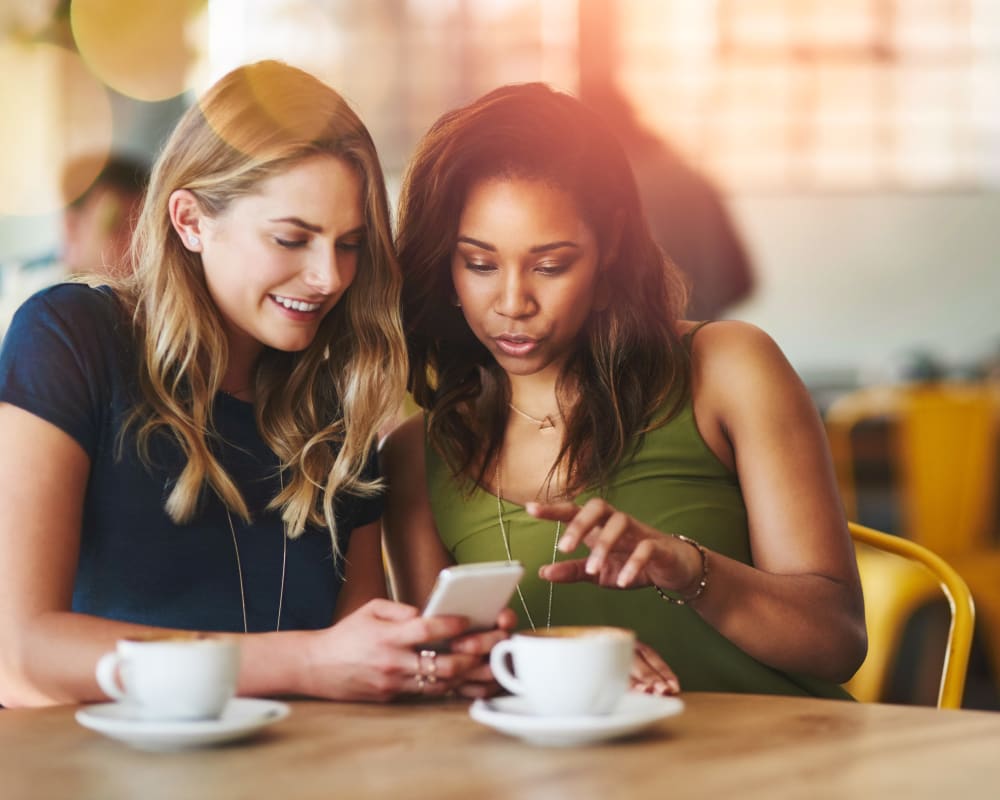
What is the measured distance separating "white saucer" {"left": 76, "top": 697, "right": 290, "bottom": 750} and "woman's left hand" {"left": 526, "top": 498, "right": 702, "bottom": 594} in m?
0.27

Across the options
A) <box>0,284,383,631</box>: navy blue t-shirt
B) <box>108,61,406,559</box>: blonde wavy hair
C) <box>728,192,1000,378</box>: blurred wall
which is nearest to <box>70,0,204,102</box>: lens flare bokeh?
<box>728,192,1000,378</box>: blurred wall

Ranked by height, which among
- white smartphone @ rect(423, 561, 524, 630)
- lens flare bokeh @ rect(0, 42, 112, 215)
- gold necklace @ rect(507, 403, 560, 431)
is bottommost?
white smartphone @ rect(423, 561, 524, 630)

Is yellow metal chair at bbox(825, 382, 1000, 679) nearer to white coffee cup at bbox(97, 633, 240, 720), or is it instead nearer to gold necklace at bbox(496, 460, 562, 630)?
gold necklace at bbox(496, 460, 562, 630)

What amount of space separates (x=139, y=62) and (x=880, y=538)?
3.66m

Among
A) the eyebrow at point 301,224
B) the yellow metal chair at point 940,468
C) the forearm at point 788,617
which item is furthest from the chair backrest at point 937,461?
the eyebrow at point 301,224

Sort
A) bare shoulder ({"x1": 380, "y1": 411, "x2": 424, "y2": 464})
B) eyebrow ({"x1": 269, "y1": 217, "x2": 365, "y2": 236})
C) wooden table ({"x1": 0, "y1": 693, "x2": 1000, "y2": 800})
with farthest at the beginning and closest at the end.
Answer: bare shoulder ({"x1": 380, "y1": 411, "x2": 424, "y2": 464}), eyebrow ({"x1": 269, "y1": 217, "x2": 365, "y2": 236}), wooden table ({"x1": 0, "y1": 693, "x2": 1000, "y2": 800})

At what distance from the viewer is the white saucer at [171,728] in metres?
0.84

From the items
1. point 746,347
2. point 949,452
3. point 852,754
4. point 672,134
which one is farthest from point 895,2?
point 852,754

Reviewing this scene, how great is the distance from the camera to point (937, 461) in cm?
341

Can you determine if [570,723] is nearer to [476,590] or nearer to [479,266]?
[476,590]

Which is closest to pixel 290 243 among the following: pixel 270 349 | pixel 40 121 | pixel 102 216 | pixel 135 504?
pixel 270 349

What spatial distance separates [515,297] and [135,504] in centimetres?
45

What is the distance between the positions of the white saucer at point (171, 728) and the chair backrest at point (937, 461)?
8.52ft

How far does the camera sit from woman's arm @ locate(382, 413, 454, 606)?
1.54 metres
